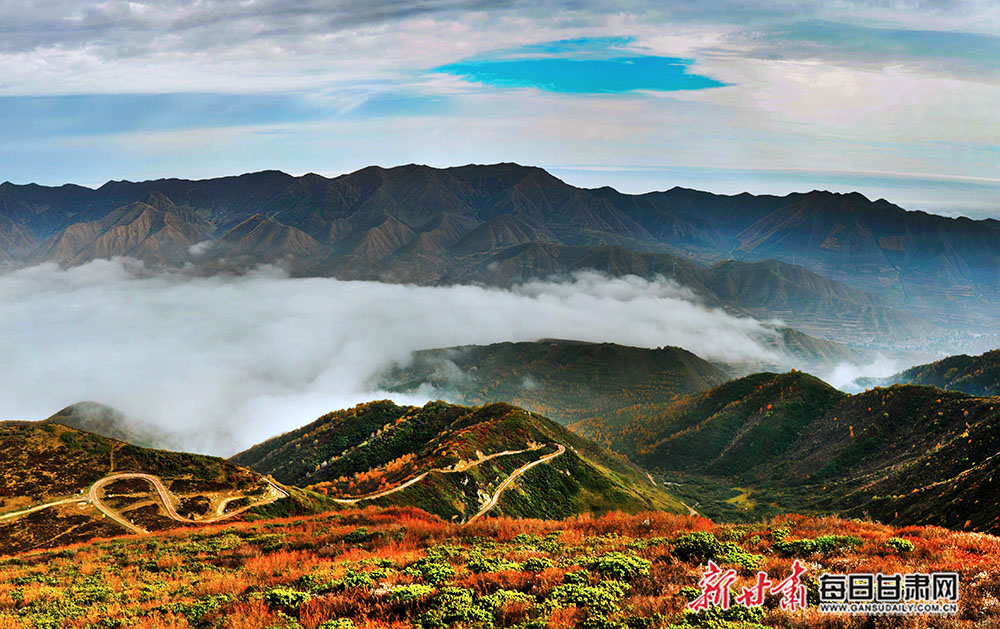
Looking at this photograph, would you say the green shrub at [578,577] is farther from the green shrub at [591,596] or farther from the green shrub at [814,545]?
the green shrub at [814,545]

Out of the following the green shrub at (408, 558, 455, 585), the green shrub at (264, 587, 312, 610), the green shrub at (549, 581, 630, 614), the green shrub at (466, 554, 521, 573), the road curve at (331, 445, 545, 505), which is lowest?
the road curve at (331, 445, 545, 505)

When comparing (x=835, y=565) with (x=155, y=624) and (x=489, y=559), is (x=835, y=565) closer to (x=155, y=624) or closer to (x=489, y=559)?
(x=489, y=559)

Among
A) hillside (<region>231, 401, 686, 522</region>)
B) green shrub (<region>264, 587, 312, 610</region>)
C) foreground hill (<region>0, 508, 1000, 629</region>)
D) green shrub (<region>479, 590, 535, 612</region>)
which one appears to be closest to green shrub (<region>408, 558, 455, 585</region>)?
foreground hill (<region>0, 508, 1000, 629</region>)

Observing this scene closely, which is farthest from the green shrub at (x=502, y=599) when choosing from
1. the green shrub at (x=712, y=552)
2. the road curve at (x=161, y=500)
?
the road curve at (x=161, y=500)

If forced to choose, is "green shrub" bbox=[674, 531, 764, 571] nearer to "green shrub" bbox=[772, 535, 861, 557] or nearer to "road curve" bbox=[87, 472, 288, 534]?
"green shrub" bbox=[772, 535, 861, 557]

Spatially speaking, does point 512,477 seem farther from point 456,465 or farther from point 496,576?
point 496,576

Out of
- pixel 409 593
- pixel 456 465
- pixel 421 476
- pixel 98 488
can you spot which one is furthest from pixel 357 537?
pixel 456 465
